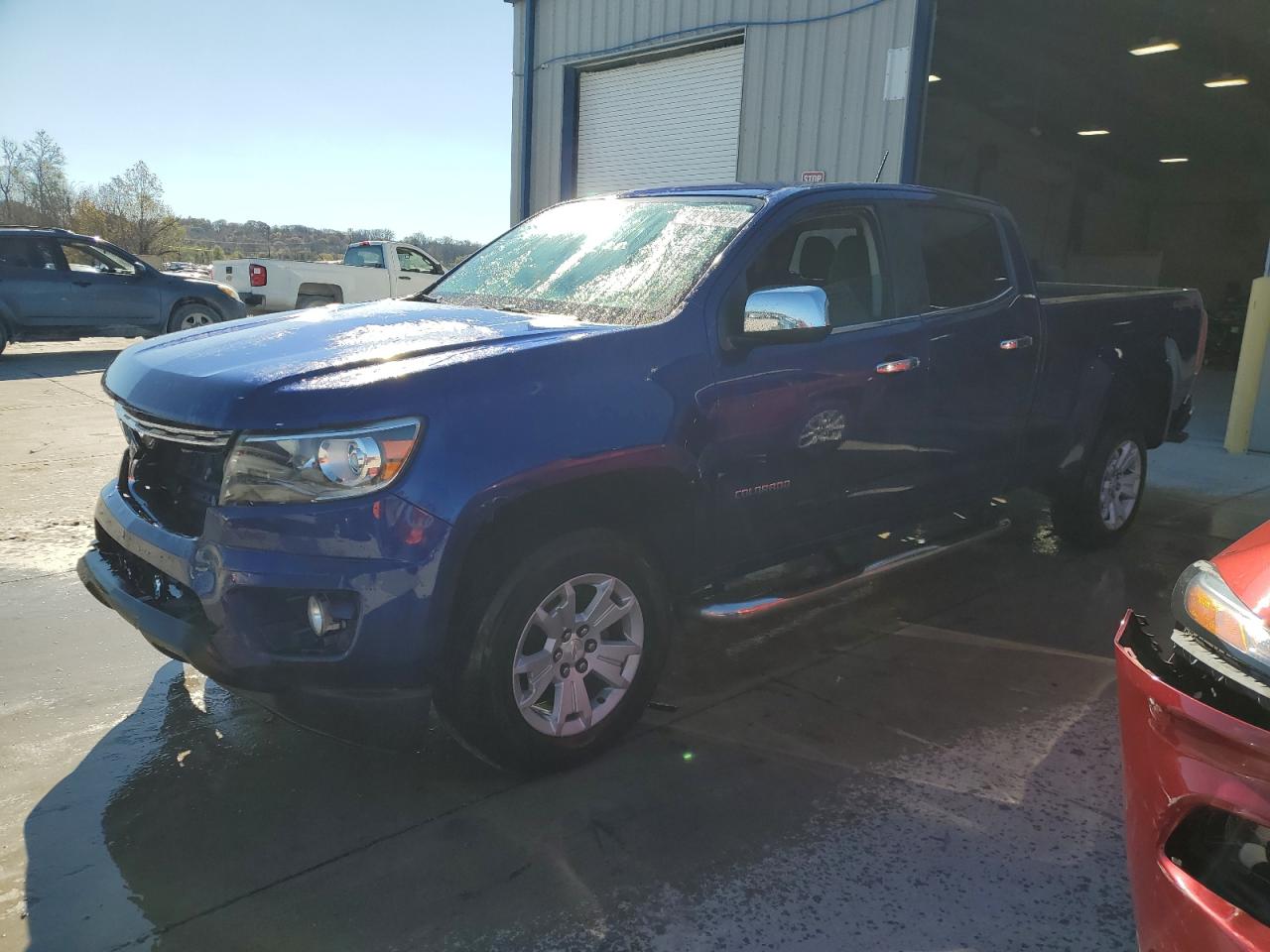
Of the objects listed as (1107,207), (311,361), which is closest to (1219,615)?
(311,361)

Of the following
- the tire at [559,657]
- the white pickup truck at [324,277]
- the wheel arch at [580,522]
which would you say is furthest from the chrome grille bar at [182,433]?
the white pickup truck at [324,277]

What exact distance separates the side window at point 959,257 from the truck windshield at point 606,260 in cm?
102

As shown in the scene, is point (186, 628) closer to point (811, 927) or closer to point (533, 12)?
point (811, 927)

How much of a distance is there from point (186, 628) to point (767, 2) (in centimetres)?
990

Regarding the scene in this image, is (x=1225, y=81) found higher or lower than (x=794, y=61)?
higher

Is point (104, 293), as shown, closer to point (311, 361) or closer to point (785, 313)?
point (311, 361)

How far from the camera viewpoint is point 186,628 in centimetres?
262

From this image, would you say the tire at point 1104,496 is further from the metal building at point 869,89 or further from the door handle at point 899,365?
the metal building at point 869,89

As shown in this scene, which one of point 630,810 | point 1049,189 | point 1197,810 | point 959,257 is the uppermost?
point 1049,189

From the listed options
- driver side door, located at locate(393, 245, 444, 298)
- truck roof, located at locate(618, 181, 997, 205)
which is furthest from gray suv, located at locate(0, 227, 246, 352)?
truck roof, located at locate(618, 181, 997, 205)

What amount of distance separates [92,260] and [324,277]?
12.3 ft

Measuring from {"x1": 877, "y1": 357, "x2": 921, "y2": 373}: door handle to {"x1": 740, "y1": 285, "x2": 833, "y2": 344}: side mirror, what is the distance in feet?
1.81

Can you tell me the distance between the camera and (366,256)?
683 inches

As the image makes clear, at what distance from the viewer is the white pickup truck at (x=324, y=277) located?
1600 cm
